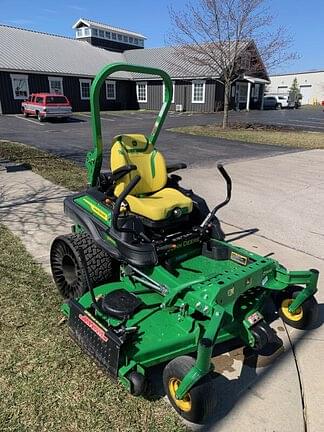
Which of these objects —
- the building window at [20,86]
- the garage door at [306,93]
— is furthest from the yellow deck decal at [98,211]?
the garage door at [306,93]

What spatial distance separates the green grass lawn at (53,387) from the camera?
2.23 metres

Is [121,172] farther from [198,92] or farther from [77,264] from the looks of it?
[198,92]

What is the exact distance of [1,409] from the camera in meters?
2.29

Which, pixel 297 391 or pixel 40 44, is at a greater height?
pixel 40 44

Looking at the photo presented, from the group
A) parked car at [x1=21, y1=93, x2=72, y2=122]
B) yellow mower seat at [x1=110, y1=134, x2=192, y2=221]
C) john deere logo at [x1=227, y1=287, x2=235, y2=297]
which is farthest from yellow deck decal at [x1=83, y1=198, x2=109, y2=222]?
parked car at [x1=21, y1=93, x2=72, y2=122]

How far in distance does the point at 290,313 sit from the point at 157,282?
115 cm

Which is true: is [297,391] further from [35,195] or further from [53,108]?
[53,108]

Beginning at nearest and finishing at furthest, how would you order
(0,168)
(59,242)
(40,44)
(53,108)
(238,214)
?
(59,242), (238,214), (0,168), (53,108), (40,44)

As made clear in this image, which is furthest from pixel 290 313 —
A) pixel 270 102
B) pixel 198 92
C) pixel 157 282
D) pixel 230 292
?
pixel 270 102

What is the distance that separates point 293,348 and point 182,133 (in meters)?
14.6

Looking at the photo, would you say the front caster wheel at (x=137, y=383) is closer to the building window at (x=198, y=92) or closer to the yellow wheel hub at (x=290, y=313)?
the yellow wheel hub at (x=290, y=313)

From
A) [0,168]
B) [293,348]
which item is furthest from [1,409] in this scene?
[0,168]

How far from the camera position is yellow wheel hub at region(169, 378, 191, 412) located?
7.25 ft

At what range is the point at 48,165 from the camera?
885 cm
